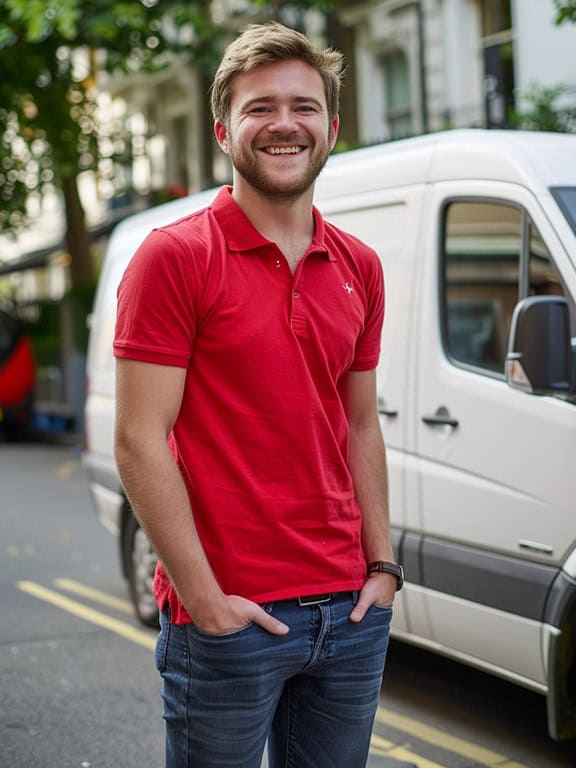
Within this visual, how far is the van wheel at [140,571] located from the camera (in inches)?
276

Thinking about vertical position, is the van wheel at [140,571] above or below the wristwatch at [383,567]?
below

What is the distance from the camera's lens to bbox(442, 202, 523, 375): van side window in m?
5.32

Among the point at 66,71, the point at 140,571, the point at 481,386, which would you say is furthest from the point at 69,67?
the point at 481,386

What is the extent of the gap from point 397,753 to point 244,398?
2.96 meters

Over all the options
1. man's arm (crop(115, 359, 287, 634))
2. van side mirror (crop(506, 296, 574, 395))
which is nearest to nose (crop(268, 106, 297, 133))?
man's arm (crop(115, 359, 287, 634))

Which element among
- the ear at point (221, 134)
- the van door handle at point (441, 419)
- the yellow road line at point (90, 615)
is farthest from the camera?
the yellow road line at point (90, 615)

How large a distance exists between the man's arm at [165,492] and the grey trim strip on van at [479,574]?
229 centimetres

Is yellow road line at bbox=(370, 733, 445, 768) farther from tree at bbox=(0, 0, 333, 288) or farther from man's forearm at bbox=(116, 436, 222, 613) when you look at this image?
tree at bbox=(0, 0, 333, 288)

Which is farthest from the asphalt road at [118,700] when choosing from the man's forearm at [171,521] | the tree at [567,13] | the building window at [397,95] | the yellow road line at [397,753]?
the building window at [397,95]

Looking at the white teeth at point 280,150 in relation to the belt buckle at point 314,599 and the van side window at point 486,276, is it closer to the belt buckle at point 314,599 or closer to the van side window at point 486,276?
the belt buckle at point 314,599

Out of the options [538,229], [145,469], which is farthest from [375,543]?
[538,229]

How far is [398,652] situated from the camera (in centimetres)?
668

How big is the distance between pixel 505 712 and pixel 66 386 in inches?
721

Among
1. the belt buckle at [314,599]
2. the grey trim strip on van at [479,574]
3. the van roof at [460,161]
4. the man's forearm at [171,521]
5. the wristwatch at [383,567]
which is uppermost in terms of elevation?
the van roof at [460,161]
